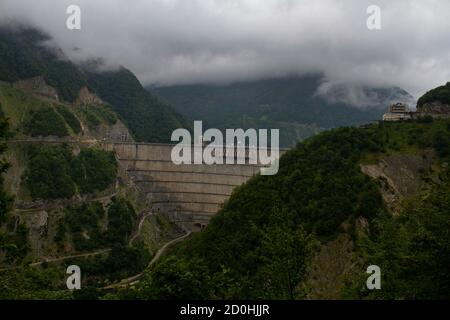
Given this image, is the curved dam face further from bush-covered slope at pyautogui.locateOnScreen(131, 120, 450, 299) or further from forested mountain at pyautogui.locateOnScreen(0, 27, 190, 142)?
bush-covered slope at pyautogui.locateOnScreen(131, 120, 450, 299)

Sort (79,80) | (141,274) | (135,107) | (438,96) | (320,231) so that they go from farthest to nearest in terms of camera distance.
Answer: (135,107) < (79,80) < (141,274) < (438,96) < (320,231)

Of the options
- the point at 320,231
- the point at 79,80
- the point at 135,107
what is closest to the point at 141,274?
the point at 320,231

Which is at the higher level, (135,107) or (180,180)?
(135,107)

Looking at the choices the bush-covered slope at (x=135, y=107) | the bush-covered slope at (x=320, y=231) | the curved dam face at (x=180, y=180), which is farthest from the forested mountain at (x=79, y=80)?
the bush-covered slope at (x=320, y=231)

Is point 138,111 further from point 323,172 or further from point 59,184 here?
point 323,172

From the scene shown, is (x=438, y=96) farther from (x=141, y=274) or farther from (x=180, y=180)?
(x=180, y=180)

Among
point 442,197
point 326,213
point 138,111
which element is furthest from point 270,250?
point 138,111
